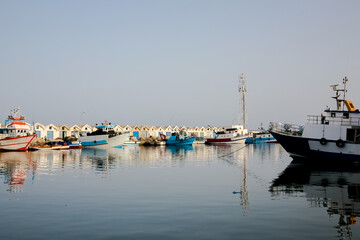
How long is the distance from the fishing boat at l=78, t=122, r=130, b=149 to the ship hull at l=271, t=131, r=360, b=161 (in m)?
48.3

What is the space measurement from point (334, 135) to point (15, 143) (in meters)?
49.5

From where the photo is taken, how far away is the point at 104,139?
79.8m

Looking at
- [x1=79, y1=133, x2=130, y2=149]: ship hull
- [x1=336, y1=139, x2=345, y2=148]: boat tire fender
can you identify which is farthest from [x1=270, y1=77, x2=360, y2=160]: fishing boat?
[x1=79, y1=133, x2=130, y2=149]: ship hull

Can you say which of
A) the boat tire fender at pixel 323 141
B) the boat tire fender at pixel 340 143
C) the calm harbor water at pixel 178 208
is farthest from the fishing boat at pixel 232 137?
the calm harbor water at pixel 178 208

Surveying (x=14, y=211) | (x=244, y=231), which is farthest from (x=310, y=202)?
(x=14, y=211)

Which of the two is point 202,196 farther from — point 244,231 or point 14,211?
point 14,211

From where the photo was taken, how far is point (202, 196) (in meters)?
18.5

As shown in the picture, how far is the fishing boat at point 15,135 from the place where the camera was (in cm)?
5759

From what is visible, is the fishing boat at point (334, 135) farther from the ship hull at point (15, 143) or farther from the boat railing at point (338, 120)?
the ship hull at point (15, 143)

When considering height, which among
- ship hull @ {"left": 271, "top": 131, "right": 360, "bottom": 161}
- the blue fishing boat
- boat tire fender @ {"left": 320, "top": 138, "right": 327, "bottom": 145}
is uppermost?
boat tire fender @ {"left": 320, "top": 138, "right": 327, "bottom": 145}

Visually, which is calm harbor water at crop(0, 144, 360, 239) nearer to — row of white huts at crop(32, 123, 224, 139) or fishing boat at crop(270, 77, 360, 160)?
fishing boat at crop(270, 77, 360, 160)

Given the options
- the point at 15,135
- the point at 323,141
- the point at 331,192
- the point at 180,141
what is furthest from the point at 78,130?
the point at 331,192

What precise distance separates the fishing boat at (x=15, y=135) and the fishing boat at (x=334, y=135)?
44.3 meters

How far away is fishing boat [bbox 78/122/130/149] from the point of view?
79750 mm
